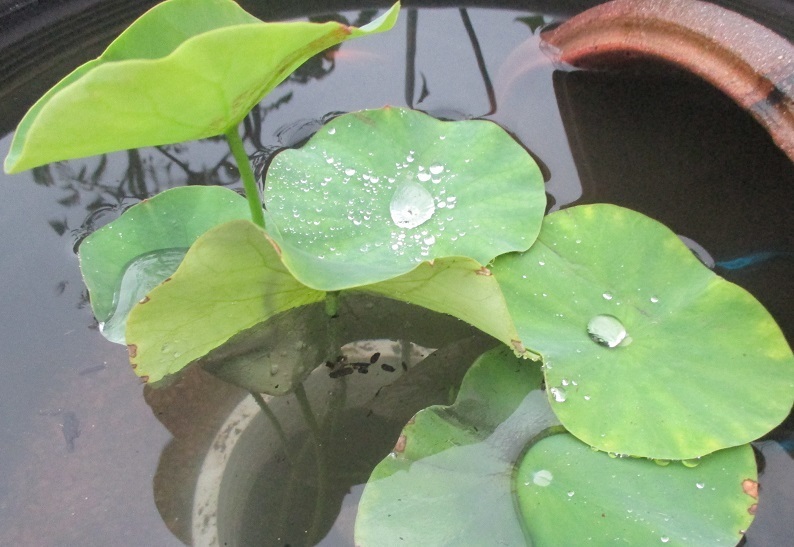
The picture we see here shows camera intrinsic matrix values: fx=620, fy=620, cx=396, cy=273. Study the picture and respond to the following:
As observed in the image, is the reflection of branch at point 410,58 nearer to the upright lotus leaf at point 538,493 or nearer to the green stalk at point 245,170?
the green stalk at point 245,170

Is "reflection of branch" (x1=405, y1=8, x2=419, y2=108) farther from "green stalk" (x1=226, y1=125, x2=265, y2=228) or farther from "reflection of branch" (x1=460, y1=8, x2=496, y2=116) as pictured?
"green stalk" (x1=226, y1=125, x2=265, y2=228)

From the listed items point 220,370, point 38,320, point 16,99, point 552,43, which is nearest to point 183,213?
point 220,370

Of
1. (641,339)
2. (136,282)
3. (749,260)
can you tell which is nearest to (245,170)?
(136,282)

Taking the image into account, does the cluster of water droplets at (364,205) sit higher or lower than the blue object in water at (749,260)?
higher

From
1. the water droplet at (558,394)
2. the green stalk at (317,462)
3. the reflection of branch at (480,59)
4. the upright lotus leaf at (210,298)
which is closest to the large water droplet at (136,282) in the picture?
the upright lotus leaf at (210,298)

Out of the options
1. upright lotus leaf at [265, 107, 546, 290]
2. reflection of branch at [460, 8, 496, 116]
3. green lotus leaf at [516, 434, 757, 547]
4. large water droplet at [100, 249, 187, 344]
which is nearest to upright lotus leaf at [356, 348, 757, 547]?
green lotus leaf at [516, 434, 757, 547]

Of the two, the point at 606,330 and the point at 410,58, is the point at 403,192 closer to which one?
the point at 606,330

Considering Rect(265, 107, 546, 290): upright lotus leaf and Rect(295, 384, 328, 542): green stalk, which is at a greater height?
Rect(265, 107, 546, 290): upright lotus leaf
